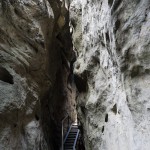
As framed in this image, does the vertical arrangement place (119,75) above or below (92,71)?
below

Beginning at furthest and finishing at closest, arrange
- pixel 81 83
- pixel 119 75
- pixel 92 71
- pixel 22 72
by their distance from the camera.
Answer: pixel 81 83 < pixel 22 72 < pixel 92 71 < pixel 119 75

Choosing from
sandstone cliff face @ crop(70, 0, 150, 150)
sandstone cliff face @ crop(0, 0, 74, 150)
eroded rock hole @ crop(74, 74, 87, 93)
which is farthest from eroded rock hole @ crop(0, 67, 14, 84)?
eroded rock hole @ crop(74, 74, 87, 93)

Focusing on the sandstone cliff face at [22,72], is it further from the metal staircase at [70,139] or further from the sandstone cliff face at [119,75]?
the metal staircase at [70,139]

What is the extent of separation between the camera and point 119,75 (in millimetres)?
3812

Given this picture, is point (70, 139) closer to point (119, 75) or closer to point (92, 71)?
point (92, 71)

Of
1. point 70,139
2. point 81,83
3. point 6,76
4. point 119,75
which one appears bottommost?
point 70,139

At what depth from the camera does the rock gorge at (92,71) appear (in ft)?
9.85

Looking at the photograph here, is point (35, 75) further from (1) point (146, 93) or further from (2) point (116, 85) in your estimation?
(1) point (146, 93)

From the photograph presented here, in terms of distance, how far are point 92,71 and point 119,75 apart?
223 cm

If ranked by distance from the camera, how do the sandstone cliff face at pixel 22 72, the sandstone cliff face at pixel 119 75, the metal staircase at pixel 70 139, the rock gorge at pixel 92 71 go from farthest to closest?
1. the metal staircase at pixel 70 139
2. the sandstone cliff face at pixel 22 72
3. the rock gorge at pixel 92 71
4. the sandstone cliff face at pixel 119 75

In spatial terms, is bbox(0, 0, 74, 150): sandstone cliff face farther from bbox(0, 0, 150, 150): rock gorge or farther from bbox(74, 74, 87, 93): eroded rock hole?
bbox(74, 74, 87, 93): eroded rock hole

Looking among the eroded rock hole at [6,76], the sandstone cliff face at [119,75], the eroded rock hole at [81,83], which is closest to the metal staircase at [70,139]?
the eroded rock hole at [81,83]

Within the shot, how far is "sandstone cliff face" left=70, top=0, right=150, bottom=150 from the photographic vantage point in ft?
9.48

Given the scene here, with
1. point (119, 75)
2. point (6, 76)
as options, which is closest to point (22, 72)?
point (6, 76)
